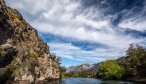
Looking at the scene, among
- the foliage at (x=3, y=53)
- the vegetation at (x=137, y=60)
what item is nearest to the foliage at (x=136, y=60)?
the vegetation at (x=137, y=60)

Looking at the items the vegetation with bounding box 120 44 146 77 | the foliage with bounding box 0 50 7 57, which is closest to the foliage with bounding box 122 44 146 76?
the vegetation with bounding box 120 44 146 77

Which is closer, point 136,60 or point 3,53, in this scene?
point 3,53

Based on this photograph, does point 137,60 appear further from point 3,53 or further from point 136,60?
point 3,53

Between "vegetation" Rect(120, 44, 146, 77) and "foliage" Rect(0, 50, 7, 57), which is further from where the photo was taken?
"vegetation" Rect(120, 44, 146, 77)

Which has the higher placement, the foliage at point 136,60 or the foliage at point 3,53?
the foliage at point 136,60

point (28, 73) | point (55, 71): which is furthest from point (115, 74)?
point (28, 73)

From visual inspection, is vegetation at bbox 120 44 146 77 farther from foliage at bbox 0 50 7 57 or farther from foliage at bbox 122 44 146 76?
foliage at bbox 0 50 7 57

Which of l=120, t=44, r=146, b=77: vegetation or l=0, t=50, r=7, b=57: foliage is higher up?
l=120, t=44, r=146, b=77: vegetation

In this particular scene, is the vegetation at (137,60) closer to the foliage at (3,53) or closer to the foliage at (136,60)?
the foliage at (136,60)

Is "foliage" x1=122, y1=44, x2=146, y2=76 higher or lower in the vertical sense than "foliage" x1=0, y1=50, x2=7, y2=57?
higher

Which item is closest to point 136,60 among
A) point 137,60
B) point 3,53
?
point 137,60

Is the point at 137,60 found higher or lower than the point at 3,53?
higher

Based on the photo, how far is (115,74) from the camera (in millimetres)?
193875

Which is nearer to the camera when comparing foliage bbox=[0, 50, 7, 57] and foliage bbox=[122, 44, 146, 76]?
foliage bbox=[0, 50, 7, 57]
